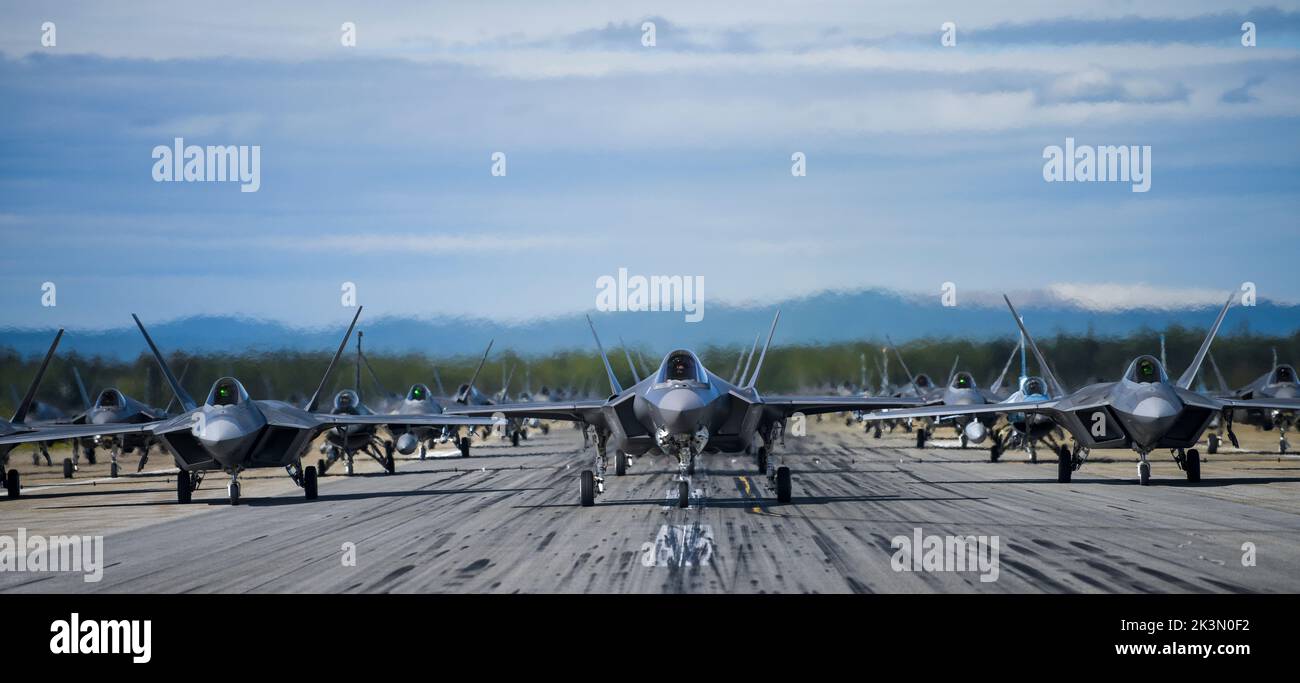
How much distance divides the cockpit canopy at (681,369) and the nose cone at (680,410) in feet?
1.90

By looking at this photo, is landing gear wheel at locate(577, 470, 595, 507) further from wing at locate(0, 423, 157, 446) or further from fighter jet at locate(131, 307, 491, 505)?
wing at locate(0, 423, 157, 446)

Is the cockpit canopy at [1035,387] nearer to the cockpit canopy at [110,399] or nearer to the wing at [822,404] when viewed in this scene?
the wing at [822,404]

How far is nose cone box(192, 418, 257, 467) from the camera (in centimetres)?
3017

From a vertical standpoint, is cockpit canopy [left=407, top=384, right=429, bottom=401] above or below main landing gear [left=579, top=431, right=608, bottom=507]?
above

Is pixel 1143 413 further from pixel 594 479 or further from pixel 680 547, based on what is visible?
pixel 680 547

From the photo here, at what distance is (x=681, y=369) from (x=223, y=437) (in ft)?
37.1

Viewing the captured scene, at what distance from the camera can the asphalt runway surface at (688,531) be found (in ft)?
55.5

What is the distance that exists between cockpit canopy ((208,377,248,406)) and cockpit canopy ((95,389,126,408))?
21764mm

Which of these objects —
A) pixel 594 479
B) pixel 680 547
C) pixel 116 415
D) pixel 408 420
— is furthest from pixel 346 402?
pixel 680 547

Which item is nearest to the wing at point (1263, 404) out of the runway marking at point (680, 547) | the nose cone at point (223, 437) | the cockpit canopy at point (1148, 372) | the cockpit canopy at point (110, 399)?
the cockpit canopy at point (1148, 372)

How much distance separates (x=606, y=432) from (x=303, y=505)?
7943 millimetres

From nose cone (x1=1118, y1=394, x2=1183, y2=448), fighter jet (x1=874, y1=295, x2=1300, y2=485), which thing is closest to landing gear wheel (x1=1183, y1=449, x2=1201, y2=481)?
fighter jet (x1=874, y1=295, x2=1300, y2=485)
